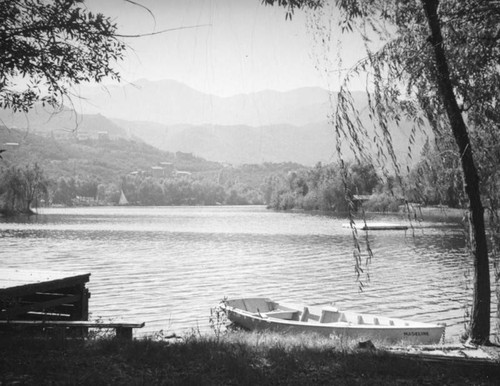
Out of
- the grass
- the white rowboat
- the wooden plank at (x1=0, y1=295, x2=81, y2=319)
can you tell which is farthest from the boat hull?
the grass

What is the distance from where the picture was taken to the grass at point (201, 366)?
6964 millimetres

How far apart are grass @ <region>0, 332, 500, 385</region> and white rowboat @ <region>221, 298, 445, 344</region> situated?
20.1ft

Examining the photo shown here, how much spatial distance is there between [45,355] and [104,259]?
40878mm

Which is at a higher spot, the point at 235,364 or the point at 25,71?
the point at 25,71

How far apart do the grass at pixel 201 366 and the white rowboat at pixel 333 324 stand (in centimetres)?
613

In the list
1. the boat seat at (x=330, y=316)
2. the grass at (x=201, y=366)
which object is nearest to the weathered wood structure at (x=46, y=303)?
the grass at (x=201, y=366)

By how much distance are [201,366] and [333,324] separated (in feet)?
32.3

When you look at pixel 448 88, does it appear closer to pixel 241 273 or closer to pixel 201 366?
pixel 201 366

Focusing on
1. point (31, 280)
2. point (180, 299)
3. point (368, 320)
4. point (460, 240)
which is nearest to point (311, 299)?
point (180, 299)

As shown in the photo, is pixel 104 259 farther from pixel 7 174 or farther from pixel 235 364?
pixel 7 174

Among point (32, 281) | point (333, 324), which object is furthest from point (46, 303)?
point (333, 324)

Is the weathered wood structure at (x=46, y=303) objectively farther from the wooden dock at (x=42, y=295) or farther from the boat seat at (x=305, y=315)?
the boat seat at (x=305, y=315)

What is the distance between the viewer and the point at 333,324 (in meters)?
16.8

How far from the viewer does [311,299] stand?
29.3 m
